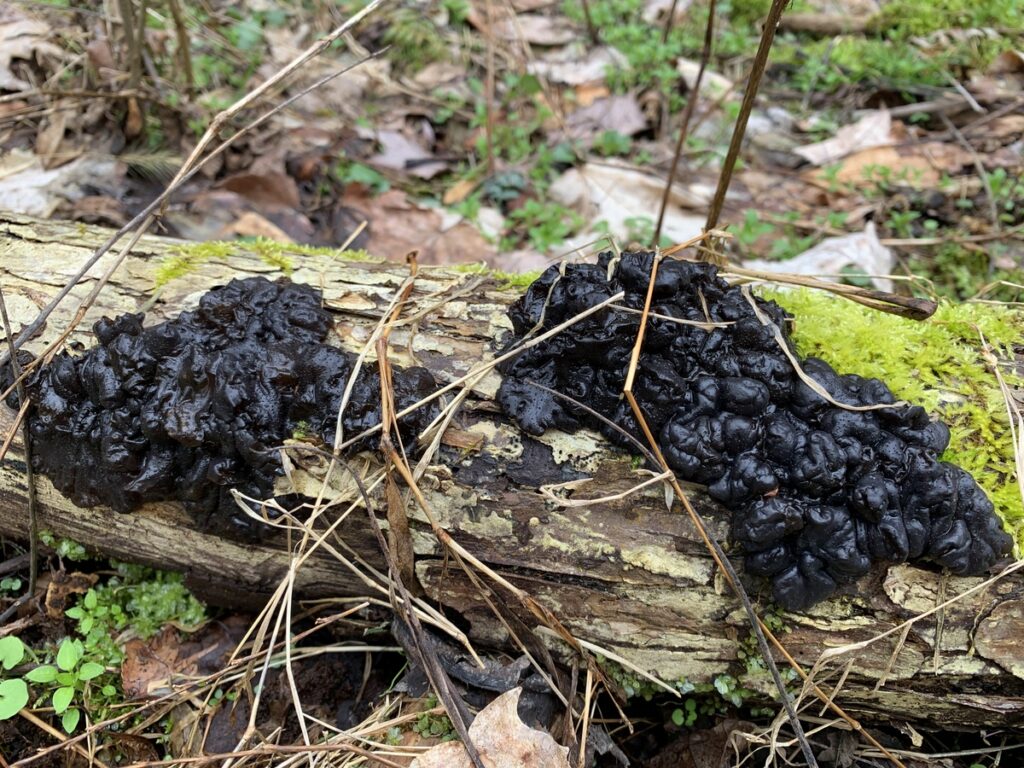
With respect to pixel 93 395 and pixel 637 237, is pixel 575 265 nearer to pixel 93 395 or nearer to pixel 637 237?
pixel 93 395

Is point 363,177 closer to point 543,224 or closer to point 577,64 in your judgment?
point 543,224

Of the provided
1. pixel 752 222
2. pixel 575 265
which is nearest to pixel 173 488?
pixel 575 265

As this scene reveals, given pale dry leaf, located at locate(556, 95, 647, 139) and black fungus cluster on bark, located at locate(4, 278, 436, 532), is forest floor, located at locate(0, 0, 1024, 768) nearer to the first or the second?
pale dry leaf, located at locate(556, 95, 647, 139)

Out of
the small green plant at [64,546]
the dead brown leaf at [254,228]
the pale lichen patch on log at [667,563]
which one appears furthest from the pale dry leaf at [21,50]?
the pale lichen patch on log at [667,563]

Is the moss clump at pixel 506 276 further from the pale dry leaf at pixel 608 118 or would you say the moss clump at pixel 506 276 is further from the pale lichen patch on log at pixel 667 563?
the pale dry leaf at pixel 608 118

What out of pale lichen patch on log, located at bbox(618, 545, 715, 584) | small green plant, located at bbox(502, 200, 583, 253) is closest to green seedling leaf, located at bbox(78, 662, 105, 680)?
pale lichen patch on log, located at bbox(618, 545, 715, 584)

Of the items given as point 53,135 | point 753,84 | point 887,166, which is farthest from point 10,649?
point 887,166
